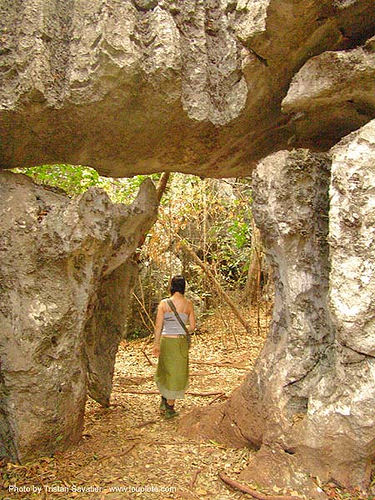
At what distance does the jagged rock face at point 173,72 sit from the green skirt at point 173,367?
226cm

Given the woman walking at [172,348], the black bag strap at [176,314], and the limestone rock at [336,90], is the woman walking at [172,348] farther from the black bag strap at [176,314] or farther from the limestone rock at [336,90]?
the limestone rock at [336,90]

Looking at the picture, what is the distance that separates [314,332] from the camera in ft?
11.6

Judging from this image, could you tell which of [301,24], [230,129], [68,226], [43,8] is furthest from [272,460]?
[43,8]

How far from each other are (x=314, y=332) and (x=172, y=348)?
200cm

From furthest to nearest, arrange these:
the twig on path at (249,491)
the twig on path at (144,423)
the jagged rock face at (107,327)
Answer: the jagged rock face at (107,327) < the twig on path at (144,423) < the twig on path at (249,491)

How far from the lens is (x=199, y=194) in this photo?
930cm

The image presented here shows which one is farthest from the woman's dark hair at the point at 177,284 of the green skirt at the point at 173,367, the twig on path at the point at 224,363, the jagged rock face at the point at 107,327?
the twig on path at the point at 224,363

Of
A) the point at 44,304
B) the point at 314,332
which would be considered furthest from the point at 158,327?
the point at 314,332

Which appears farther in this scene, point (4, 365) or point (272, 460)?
point (4, 365)

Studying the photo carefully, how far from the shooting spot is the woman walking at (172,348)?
5035 mm

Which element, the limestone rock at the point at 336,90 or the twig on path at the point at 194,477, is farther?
the twig on path at the point at 194,477

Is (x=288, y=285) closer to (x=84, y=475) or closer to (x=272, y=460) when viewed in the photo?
(x=272, y=460)

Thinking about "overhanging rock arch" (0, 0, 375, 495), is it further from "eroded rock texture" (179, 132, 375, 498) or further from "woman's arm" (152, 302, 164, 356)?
"woman's arm" (152, 302, 164, 356)

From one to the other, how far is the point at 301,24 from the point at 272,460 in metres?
3.36
